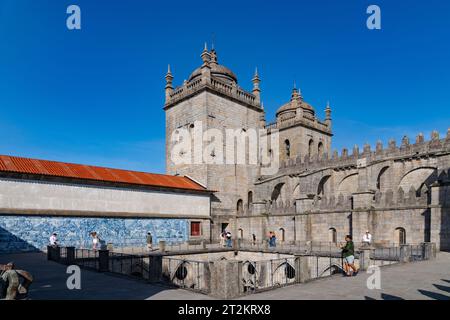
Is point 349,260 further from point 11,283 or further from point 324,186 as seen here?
point 324,186

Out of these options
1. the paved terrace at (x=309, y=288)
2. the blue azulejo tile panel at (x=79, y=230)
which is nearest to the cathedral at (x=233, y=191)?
the blue azulejo tile panel at (x=79, y=230)

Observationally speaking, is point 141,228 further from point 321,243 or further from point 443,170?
point 443,170

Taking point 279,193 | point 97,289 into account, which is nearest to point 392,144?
point 279,193

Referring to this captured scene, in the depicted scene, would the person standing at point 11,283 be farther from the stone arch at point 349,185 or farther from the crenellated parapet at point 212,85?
the stone arch at point 349,185

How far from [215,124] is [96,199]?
15399mm

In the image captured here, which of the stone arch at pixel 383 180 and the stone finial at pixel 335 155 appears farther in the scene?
the stone finial at pixel 335 155

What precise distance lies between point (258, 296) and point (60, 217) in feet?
61.0

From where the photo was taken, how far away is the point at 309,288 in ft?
35.3

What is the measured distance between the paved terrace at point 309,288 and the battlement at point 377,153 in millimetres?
16046

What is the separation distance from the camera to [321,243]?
1084 inches

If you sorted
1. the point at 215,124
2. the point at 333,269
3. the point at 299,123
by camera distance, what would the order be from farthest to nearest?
the point at 299,123
the point at 215,124
the point at 333,269

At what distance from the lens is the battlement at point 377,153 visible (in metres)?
27.6

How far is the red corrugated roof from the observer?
76.5ft

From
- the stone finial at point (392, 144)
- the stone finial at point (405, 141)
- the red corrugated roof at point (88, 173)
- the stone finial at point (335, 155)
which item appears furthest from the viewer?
the stone finial at point (335, 155)
